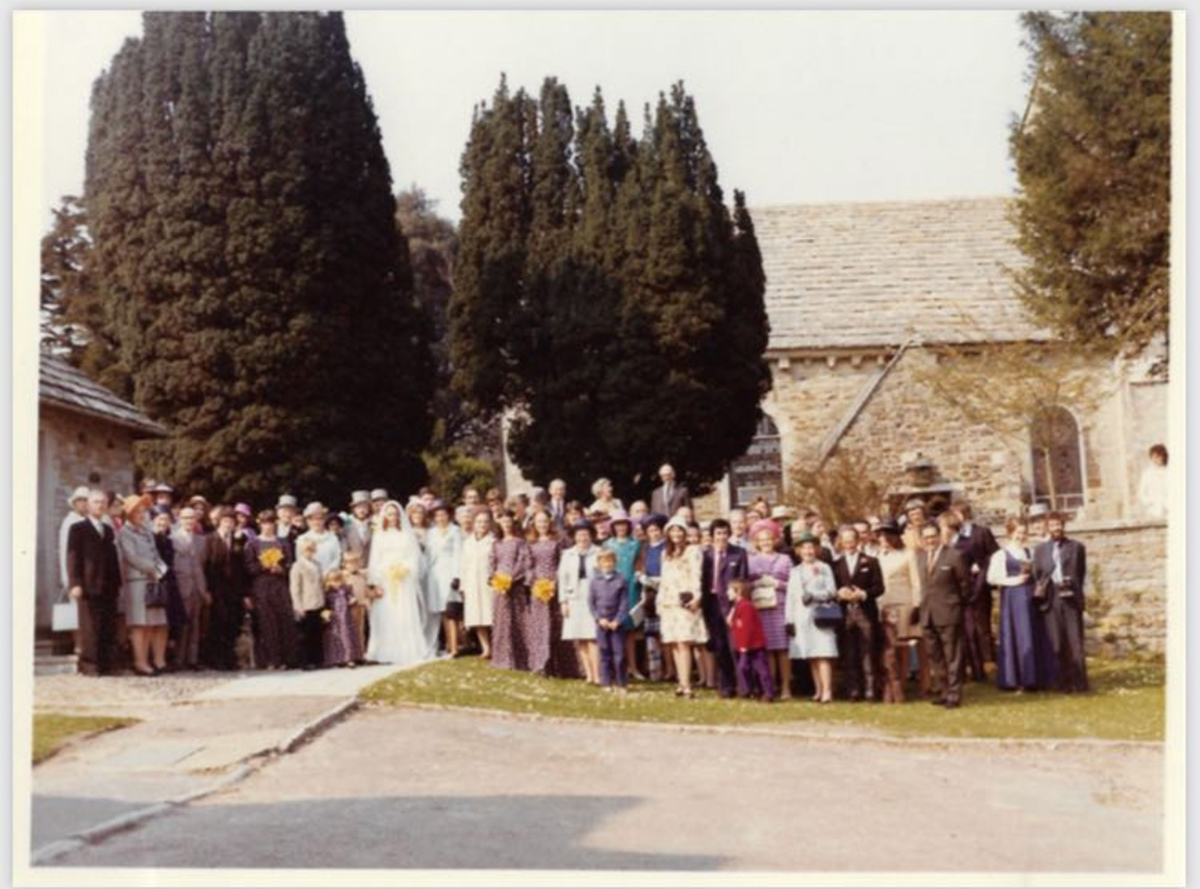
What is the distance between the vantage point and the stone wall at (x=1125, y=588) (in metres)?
7.10

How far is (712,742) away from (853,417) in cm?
229

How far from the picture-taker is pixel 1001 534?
8.35 m

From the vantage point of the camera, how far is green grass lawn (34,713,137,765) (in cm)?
666

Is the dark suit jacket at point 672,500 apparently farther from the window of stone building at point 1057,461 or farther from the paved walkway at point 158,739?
the paved walkway at point 158,739

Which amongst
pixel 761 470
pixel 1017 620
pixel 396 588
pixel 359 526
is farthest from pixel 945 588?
pixel 359 526

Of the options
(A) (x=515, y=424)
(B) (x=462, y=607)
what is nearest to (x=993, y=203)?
(A) (x=515, y=424)

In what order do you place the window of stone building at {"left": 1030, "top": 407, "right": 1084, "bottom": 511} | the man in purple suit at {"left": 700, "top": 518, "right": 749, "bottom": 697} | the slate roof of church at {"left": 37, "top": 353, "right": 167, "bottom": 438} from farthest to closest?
the man in purple suit at {"left": 700, "top": 518, "right": 749, "bottom": 697}, the window of stone building at {"left": 1030, "top": 407, "right": 1084, "bottom": 511}, the slate roof of church at {"left": 37, "top": 353, "right": 167, "bottom": 438}

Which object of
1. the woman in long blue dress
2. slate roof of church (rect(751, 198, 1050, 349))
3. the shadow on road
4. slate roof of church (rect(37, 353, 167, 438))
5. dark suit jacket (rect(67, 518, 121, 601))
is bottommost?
the shadow on road

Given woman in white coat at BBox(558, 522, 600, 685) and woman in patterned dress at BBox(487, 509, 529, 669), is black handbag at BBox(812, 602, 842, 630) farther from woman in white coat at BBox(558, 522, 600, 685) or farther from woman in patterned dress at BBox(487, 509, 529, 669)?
woman in patterned dress at BBox(487, 509, 529, 669)

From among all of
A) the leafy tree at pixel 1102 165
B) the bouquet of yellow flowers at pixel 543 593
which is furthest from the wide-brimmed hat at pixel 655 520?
the leafy tree at pixel 1102 165

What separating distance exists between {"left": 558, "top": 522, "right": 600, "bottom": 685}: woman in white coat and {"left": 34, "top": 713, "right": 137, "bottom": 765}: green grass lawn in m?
2.69

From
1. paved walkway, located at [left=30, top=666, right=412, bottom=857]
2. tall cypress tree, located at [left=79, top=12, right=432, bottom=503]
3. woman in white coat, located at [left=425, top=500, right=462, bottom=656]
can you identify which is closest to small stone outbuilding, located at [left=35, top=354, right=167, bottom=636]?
tall cypress tree, located at [left=79, top=12, right=432, bottom=503]

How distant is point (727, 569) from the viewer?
8469mm

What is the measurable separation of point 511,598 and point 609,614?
27.3 inches
